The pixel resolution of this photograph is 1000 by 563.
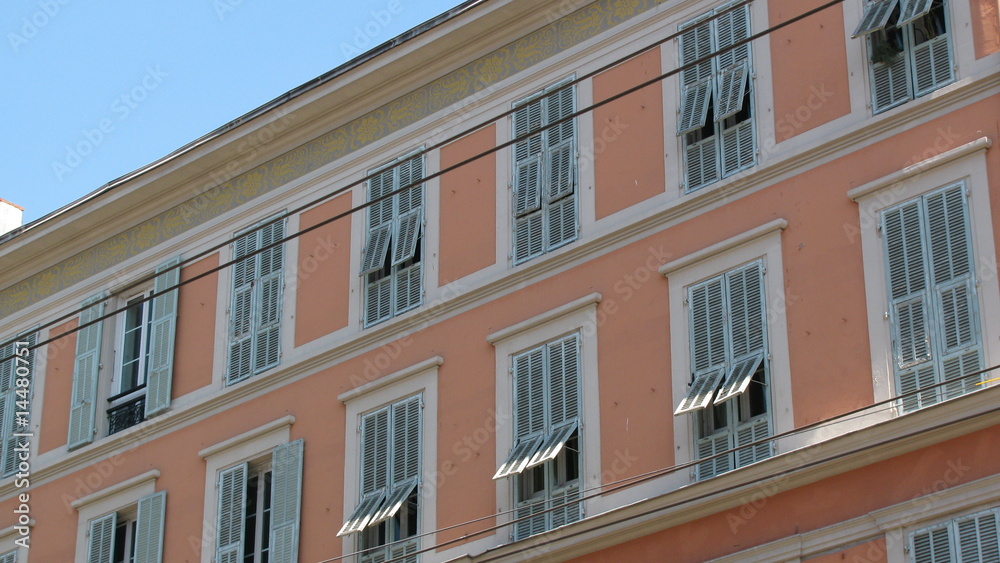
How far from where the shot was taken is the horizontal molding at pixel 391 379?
23.5 m

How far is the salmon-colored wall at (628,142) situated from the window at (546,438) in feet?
5.86

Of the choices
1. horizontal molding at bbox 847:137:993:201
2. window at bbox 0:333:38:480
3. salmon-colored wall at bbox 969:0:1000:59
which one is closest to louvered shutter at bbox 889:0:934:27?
salmon-colored wall at bbox 969:0:1000:59

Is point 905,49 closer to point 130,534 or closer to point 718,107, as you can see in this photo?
point 718,107

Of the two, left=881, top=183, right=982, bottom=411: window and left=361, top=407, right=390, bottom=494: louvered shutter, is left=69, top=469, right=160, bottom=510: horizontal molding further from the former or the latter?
left=881, top=183, right=982, bottom=411: window

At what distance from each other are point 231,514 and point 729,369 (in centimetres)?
695

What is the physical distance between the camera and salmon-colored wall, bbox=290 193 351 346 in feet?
81.9

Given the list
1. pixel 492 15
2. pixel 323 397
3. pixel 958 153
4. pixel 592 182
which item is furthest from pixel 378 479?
pixel 958 153

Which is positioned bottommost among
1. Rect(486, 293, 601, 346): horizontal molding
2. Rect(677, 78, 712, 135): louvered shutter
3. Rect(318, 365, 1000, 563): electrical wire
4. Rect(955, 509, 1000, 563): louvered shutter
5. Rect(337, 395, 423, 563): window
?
Rect(955, 509, 1000, 563): louvered shutter

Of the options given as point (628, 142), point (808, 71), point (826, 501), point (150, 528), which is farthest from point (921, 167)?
point (150, 528)

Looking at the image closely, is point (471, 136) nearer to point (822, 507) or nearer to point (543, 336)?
point (543, 336)

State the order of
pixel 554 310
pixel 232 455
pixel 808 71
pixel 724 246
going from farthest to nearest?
1. pixel 232 455
2. pixel 554 310
3. pixel 808 71
4. pixel 724 246

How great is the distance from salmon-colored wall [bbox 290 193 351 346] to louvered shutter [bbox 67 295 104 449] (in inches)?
120

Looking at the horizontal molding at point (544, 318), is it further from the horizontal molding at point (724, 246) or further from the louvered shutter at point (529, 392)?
the horizontal molding at point (724, 246)

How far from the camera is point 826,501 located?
19.4m
